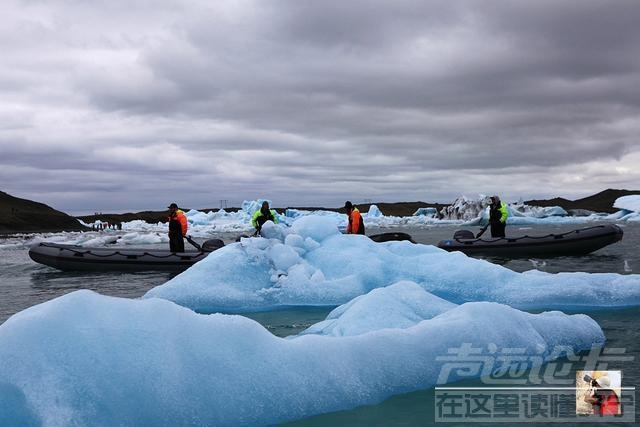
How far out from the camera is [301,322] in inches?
333

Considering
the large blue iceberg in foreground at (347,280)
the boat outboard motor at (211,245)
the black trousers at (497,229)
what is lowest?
the large blue iceberg in foreground at (347,280)

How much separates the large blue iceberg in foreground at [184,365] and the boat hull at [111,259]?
11.3 metres

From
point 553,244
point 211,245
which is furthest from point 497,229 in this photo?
point 211,245

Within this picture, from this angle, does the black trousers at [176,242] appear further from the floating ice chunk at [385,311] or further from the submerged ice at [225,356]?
the submerged ice at [225,356]

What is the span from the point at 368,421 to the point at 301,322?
4.29 meters

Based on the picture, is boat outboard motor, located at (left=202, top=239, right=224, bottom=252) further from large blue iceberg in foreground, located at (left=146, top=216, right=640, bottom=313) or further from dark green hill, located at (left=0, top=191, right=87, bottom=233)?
dark green hill, located at (left=0, top=191, right=87, bottom=233)

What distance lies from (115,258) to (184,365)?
1325 cm

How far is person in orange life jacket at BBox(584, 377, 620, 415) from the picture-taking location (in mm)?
4520

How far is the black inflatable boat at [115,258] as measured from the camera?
15.8 m

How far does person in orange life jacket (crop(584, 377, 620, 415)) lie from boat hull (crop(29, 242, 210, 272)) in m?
11.9

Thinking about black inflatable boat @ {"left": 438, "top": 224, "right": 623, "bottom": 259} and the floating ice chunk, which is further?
black inflatable boat @ {"left": 438, "top": 224, "right": 623, "bottom": 259}

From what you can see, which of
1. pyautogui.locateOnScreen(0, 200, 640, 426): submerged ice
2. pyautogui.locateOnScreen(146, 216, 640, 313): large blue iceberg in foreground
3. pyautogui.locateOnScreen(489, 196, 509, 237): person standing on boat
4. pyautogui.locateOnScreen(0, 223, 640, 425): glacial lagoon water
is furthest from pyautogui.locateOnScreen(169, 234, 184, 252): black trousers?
pyautogui.locateOnScreen(0, 200, 640, 426): submerged ice

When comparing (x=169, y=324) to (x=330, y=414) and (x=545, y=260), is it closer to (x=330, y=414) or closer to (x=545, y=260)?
(x=330, y=414)

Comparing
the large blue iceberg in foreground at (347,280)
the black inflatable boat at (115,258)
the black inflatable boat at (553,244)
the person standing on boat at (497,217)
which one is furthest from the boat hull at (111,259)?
the person standing on boat at (497,217)
